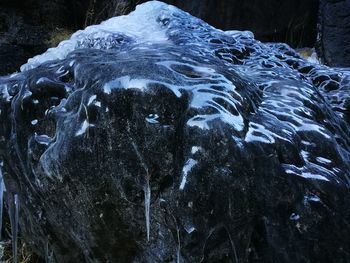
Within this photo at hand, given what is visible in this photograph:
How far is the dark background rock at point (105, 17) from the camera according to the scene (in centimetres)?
637

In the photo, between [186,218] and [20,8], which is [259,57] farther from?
[20,8]

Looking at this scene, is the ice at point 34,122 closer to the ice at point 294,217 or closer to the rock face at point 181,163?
the rock face at point 181,163

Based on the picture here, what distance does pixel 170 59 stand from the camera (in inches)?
93.4

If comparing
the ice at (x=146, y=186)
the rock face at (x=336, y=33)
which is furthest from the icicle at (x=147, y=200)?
the rock face at (x=336, y=33)

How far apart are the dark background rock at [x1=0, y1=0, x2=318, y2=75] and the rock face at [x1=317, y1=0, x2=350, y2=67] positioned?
970mm

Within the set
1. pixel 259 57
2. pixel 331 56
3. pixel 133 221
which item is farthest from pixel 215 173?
pixel 331 56

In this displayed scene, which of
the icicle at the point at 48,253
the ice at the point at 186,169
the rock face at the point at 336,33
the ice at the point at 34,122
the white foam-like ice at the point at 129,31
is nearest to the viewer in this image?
the ice at the point at 186,169

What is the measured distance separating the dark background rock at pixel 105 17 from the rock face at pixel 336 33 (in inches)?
38.2

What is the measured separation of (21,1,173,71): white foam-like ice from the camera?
368 cm

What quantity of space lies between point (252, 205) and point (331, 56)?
16.7 ft

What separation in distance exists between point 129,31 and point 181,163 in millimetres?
2083

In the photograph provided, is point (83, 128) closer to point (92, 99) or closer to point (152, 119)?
point (92, 99)

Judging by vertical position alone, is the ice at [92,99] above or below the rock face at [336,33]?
above

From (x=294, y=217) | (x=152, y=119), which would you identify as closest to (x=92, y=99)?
(x=152, y=119)
